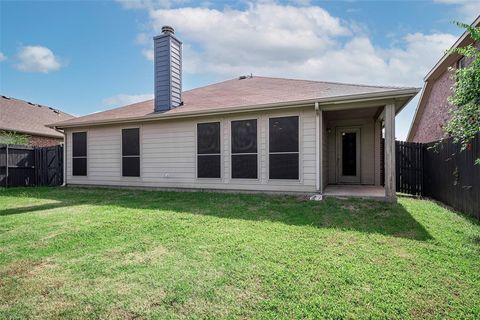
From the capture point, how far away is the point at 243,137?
775 centimetres

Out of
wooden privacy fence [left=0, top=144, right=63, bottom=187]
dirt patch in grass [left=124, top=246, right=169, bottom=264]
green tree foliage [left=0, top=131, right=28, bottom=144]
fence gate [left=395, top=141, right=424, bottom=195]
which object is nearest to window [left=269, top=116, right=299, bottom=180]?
fence gate [left=395, top=141, right=424, bottom=195]

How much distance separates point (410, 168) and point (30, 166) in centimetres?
1446

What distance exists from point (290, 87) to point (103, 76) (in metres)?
9.14

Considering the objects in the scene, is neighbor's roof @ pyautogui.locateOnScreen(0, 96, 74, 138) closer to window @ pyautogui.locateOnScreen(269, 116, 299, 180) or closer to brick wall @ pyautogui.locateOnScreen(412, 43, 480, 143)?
window @ pyautogui.locateOnScreen(269, 116, 299, 180)

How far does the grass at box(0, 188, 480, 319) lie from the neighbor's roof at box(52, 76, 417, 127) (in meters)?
3.08

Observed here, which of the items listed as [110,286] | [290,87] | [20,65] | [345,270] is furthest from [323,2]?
[20,65]

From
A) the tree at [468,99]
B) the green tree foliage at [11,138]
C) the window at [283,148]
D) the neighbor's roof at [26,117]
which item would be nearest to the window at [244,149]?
the window at [283,148]

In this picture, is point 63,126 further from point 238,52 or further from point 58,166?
point 238,52

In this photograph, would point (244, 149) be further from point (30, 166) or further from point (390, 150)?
point (30, 166)

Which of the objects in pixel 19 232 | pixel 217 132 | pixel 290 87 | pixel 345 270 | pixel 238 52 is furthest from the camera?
pixel 238 52

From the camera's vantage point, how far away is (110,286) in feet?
8.17

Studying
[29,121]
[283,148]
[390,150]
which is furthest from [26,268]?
[29,121]

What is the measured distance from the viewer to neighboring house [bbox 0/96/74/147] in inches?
595

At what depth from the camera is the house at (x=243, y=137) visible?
22.9 ft
